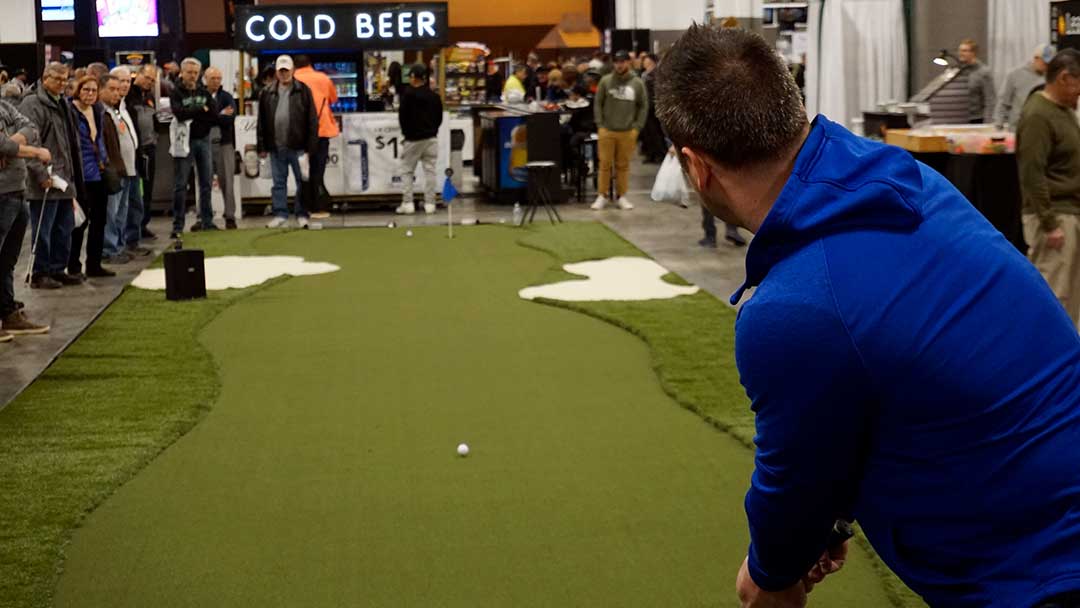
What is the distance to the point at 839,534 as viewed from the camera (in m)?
2.34

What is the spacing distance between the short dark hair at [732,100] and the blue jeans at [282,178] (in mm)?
15718

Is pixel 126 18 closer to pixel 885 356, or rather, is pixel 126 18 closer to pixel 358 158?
pixel 358 158

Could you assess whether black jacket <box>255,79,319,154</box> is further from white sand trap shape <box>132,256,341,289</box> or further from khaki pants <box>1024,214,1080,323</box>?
khaki pants <box>1024,214,1080,323</box>

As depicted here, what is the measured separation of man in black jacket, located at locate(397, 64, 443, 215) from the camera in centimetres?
1822

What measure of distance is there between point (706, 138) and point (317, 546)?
12.8 feet

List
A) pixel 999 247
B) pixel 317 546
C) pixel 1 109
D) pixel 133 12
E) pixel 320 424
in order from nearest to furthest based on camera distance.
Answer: pixel 999 247
pixel 317 546
pixel 320 424
pixel 1 109
pixel 133 12

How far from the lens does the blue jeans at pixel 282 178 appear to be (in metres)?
17.5

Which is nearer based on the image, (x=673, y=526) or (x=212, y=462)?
(x=673, y=526)

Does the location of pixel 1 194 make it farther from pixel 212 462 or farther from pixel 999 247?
pixel 999 247

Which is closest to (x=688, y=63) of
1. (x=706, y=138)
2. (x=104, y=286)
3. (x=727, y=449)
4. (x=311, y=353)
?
(x=706, y=138)

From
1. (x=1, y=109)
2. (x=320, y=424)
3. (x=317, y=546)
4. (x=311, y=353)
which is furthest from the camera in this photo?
(x=1, y=109)

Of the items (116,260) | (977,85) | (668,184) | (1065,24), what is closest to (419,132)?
(116,260)

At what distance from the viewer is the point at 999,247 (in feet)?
6.70

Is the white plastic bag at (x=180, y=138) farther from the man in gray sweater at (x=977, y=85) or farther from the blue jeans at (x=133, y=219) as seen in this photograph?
the man in gray sweater at (x=977, y=85)
